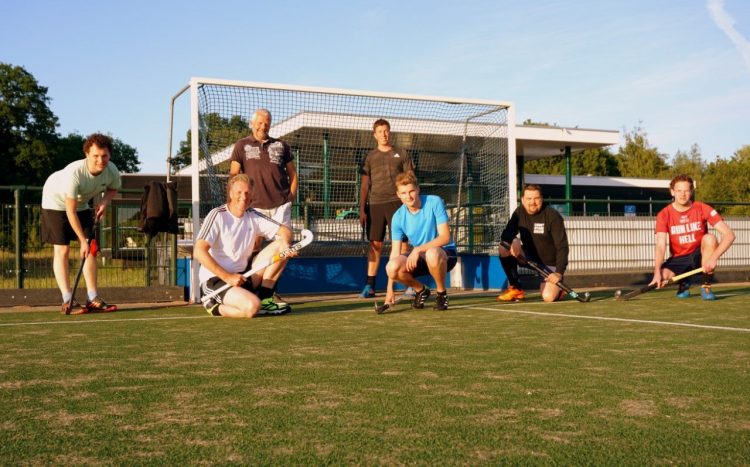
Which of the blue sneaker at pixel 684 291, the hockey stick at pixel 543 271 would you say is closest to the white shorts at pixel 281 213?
the hockey stick at pixel 543 271

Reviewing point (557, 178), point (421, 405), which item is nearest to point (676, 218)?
point (421, 405)

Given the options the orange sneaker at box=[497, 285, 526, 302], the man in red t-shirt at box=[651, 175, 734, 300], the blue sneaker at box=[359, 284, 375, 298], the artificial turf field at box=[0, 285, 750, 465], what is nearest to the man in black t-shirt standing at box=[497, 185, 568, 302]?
the orange sneaker at box=[497, 285, 526, 302]

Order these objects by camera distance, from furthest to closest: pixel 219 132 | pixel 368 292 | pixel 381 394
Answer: pixel 219 132 → pixel 368 292 → pixel 381 394

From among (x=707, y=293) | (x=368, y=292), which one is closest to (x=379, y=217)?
(x=368, y=292)

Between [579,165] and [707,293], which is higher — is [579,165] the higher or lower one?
the higher one

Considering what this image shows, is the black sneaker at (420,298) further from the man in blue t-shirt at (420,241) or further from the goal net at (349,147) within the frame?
the goal net at (349,147)

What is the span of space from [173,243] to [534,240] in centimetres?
430

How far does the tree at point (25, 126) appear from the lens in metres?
46.0

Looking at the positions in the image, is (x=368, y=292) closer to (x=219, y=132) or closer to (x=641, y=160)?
(x=219, y=132)

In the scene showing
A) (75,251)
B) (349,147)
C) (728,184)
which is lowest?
(75,251)

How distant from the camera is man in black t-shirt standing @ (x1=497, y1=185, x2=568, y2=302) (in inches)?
318

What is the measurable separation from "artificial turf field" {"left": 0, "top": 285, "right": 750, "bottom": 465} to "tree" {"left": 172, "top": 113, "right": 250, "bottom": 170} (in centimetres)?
416

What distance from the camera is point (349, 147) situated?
34.3ft

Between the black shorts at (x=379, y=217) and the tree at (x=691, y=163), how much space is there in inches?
1518
